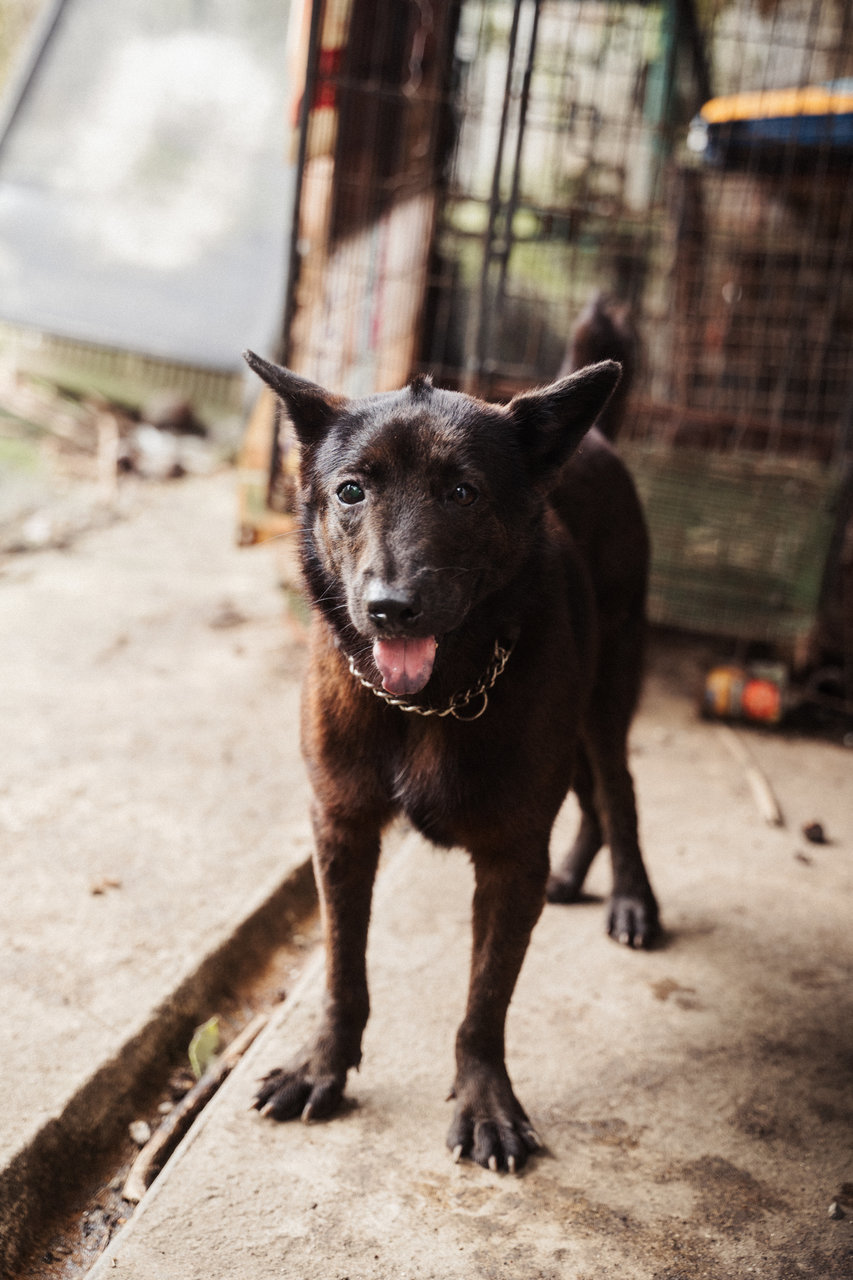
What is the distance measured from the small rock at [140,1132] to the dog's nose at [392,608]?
1.29 m

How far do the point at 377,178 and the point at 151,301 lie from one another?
2.90m

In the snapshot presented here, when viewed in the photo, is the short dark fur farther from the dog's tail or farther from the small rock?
the dog's tail

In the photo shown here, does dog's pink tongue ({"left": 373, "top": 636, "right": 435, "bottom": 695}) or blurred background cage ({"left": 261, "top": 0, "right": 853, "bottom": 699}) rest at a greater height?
blurred background cage ({"left": 261, "top": 0, "right": 853, "bottom": 699})

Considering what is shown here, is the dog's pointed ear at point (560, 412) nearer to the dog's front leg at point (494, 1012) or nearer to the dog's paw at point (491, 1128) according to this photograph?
the dog's front leg at point (494, 1012)

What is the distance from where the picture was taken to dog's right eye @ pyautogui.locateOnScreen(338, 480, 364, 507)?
6.18 ft

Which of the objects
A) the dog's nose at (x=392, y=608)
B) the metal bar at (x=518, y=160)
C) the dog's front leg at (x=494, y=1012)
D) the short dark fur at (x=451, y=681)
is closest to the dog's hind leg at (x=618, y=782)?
the short dark fur at (x=451, y=681)

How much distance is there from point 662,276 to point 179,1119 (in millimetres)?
5907

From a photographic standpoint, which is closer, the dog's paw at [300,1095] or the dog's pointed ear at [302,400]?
the dog's pointed ear at [302,400]

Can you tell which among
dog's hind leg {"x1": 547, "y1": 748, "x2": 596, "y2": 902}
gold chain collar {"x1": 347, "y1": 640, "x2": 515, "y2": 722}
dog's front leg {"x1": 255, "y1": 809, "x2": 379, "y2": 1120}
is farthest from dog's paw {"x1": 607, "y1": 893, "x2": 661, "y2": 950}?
gold chain collar {"x1": 347, "y1": 640, "x2": 515, "y2": 722}

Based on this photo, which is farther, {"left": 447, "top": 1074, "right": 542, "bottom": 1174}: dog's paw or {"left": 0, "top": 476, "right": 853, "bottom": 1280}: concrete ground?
{"left": 447, "top": 1074, "right": 542, "bottom": 1174}: dog's paw

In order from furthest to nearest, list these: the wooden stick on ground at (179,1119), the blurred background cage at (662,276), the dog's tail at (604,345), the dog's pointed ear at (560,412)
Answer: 1. the blurred background cage at (662,276)
2. the dog's tail at (604,345)
3. the wooden stick on ground at (179,1119)
4. the dog's pointed ear at (560,412)

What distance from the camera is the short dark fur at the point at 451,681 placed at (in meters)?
1.86

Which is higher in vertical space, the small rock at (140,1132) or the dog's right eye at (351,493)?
the dog's right eye at (351,493)

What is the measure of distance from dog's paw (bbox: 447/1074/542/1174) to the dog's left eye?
117 cm
